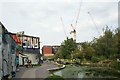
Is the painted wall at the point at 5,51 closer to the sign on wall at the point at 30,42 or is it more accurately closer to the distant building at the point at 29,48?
the distant building at the point at 29,48

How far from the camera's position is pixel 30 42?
10600 cm

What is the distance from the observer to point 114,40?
244 feet

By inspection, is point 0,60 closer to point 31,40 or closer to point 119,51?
point 119,51

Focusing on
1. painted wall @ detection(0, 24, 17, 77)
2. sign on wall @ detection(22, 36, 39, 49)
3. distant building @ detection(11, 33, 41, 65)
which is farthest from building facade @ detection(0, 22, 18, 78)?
sign on wall @ detection(22, 36, 39, 49)

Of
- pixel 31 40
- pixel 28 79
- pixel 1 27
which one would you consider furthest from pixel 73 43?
pixel 1 27

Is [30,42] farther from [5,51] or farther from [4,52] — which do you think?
[4,52]

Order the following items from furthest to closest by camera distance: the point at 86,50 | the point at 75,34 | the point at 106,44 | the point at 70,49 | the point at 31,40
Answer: the point at 75,34, the point at 70,49, the point at 31,40, the point at 86,50, the point at 106,44

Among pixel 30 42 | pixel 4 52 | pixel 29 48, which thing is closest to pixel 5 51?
pixel 4 52

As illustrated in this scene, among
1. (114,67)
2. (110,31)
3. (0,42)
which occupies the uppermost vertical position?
(110,31)

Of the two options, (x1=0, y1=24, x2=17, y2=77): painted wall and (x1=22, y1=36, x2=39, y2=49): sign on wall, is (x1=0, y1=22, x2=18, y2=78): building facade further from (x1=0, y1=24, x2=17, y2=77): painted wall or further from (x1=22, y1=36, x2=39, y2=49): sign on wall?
(x1=22, y1=36, x2=39, y2=49): sign on wall

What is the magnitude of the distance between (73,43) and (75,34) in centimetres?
4675

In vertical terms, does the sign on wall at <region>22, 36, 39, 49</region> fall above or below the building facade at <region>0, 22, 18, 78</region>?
above

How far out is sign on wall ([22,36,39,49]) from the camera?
10199 cm

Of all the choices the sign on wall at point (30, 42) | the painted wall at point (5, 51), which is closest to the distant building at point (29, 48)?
the sign on wall at point (30, 42)
